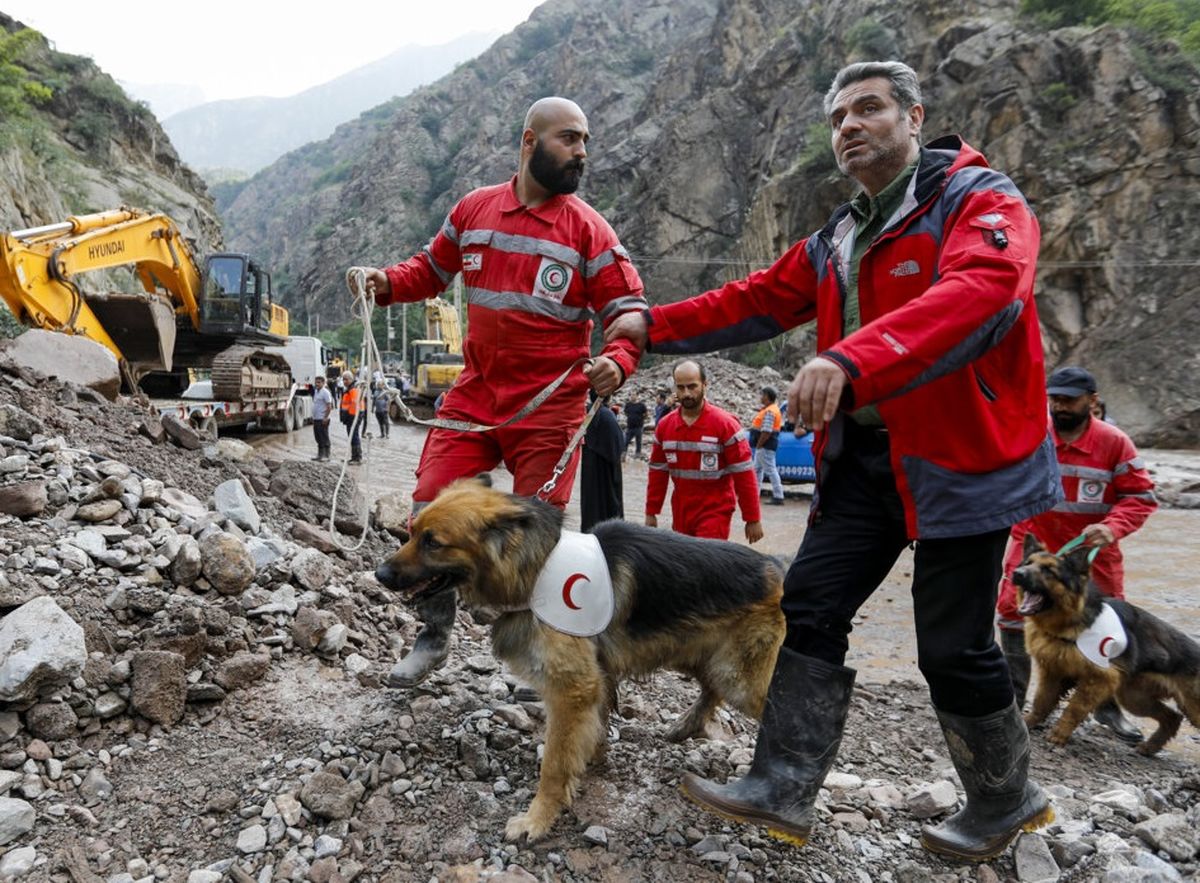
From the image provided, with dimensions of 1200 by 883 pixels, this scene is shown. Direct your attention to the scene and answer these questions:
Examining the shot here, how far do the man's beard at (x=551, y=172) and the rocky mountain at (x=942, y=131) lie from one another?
23.4 m

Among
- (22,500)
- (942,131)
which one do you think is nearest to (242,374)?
(22,500)

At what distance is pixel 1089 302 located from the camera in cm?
2436

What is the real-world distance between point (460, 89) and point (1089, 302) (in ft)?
351

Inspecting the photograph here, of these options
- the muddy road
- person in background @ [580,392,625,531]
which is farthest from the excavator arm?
person in background @ [580,392,625,531]

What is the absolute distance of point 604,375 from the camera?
2.82 m

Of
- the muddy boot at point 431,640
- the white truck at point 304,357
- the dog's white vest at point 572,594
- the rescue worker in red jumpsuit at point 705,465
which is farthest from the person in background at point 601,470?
the white truck at point 304,357

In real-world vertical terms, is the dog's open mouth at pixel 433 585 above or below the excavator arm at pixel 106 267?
below

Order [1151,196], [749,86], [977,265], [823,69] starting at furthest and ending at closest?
[749,86] < [823,69] < [1151,196] < [977,265]

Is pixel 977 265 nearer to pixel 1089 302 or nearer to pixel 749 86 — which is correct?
pixel 1089 302

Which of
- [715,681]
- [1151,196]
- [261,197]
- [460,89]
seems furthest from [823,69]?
[261,197]

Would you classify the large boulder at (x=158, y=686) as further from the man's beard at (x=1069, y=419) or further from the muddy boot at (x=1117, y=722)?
the muddy boot at (x=1117, y=722)

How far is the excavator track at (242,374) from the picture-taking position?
13.8m

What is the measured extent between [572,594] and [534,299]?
134 cm

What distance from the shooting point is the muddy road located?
216 inches
